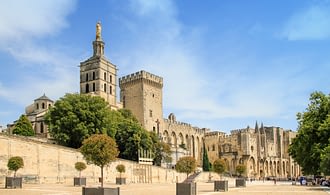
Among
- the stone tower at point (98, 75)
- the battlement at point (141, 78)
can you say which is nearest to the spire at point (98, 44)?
the stone tower at point (98, 75)

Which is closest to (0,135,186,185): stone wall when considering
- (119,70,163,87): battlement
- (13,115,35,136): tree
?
(13,115,35,136): tree

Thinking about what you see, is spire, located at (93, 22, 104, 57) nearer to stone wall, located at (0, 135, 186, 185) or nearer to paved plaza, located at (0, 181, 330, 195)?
stone wall, located at (0, 135, 186, 185)

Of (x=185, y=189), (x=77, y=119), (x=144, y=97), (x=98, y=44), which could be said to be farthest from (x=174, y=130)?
(x=185, y=189)

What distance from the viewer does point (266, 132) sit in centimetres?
9325

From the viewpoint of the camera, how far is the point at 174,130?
74000 millimetres

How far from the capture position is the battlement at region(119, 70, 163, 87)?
218 ft

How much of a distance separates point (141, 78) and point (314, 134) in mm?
37922

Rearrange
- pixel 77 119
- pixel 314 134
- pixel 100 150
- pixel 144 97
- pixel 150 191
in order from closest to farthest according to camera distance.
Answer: pixel 150 191 → pixel 100 150 → pixel 314 134 → pixel 77 119 → pixel 144 97

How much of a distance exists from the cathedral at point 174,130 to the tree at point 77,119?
19928 millimetres

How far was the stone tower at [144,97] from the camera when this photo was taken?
65.2 metres

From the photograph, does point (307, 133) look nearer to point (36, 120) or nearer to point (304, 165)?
point (304, 165)

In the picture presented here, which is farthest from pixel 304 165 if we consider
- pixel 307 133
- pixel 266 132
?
pixel 266 132

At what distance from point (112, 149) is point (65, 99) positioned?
68.6ft

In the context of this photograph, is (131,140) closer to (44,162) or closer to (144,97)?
(44,162)
